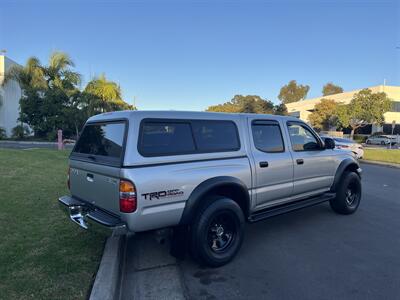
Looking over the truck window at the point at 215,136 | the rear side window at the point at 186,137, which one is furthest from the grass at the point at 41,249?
the truck window at the point at 215,136

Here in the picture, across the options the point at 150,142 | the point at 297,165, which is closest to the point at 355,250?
the point at 297,165

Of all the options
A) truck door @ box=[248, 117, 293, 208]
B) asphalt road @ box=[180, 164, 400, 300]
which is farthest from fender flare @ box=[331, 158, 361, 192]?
truck door @ box=[248, 117, 293, 208]

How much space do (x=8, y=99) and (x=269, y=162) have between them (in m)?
34.0

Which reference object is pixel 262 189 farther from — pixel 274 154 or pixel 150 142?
pixel 150 142

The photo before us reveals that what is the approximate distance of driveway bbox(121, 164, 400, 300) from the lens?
3580 mm

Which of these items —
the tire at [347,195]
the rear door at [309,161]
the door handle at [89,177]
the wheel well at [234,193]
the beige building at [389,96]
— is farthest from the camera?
the beige building at [389,96]

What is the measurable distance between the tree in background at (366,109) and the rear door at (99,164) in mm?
44332

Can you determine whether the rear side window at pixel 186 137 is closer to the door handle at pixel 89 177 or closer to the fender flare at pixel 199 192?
the fender flare at pixel 199 192

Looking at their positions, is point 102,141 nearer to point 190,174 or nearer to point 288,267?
point 190,174

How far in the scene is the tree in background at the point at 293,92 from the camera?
114m

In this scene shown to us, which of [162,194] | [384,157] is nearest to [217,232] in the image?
[162,194]

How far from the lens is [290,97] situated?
4491 inches

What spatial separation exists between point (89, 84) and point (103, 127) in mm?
30034

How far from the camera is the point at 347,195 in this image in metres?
6.59
